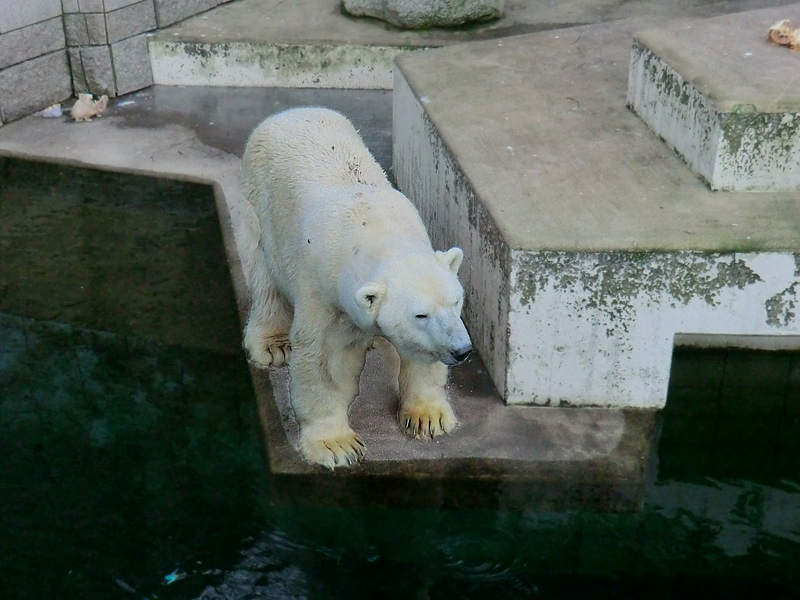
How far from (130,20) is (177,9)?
0.55m

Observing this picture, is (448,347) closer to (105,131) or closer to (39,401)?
(39,401)

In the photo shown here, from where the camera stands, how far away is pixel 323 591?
11.9ft

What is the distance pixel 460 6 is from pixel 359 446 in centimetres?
478

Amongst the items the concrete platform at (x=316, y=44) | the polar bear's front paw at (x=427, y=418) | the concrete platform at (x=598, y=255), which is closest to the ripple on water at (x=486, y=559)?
the polar bear's front paw at (x=427, y=418)

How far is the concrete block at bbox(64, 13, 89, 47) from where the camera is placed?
7.60 meters

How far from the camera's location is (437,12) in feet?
26.3

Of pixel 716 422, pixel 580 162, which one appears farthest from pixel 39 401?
pixel 716 422

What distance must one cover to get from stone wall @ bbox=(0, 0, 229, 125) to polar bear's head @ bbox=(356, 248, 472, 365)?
4.87m

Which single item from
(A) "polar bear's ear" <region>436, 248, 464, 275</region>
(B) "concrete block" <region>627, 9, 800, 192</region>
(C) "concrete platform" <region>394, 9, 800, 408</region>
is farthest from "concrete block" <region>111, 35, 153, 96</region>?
(A) "polar bear's ear" <region>436, 248, 464, 275</region>

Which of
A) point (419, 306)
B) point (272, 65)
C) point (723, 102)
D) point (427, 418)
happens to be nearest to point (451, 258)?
point (419, 306)

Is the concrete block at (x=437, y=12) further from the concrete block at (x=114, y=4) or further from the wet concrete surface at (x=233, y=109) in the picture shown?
the concrete block at (x=114, y=4)

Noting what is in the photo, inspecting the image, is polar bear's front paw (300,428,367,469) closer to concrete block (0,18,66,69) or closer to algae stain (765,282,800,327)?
algae stain (765,282,800,327)

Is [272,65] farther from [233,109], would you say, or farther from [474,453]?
[474,453]

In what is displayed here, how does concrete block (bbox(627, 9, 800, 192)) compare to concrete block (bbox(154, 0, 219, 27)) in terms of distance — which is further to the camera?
concrete block (bbox(154, 0, 219, 27))
